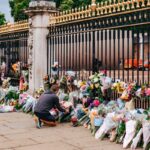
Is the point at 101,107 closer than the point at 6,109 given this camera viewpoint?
Yes

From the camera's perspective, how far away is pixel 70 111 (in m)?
9.77

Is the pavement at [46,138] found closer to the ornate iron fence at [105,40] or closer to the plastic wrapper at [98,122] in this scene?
the plastic wrapper at [98,122]

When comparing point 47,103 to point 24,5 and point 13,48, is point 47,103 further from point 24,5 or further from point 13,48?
point 24,5

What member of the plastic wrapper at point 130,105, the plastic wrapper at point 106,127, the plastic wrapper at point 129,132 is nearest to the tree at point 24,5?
the plastic wrapper at point 130,105

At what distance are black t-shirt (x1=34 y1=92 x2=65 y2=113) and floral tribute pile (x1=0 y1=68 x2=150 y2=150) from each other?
0.45 metres

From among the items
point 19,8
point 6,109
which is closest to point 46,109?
point 6,109

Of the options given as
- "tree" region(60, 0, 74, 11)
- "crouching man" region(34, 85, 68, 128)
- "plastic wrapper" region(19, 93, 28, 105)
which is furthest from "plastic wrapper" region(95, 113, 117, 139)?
"tree" region(60, 0, 74, 11)

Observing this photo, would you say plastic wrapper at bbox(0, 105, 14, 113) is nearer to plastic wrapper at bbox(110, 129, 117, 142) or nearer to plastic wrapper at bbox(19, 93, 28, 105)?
plastic wrapper at bbox(19, 93, 28, 105)

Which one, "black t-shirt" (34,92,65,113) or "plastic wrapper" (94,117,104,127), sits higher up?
"black t-shirt" (34,92,65,113)

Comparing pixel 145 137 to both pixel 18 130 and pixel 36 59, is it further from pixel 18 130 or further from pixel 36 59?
pixel 36 59

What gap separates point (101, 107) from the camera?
8.55 metres

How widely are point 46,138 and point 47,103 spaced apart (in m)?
1.34

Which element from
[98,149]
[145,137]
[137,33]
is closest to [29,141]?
[98,149]

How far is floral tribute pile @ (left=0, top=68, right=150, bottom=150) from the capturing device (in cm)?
718
